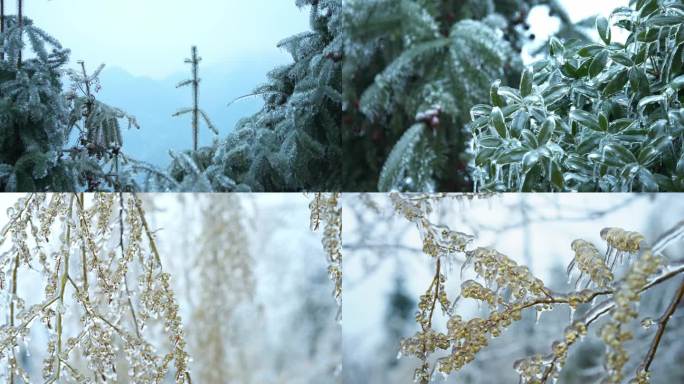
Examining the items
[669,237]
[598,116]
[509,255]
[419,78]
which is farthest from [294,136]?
[669,237]

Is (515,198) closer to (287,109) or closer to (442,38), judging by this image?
(442,38)

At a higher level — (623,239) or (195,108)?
(195,108)

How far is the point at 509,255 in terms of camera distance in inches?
62.3

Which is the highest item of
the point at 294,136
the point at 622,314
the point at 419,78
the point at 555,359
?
the point at 419,78

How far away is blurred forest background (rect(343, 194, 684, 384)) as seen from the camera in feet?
5.08

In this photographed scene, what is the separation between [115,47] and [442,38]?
815mm

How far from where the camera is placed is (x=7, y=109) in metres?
1.73

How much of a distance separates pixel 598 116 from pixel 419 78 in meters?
0.43

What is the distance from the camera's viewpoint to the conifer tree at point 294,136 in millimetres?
1700

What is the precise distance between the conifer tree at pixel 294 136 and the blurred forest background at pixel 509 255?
0.15 meters

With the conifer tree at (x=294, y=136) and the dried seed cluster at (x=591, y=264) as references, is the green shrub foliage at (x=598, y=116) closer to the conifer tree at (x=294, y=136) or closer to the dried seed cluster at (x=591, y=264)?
the dried seed cluster at (x=591, y=264)

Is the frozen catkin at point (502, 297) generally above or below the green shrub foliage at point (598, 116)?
below

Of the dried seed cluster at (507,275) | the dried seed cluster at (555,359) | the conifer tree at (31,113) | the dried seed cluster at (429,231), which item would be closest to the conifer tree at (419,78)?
the dried seed cluster at (429,231)

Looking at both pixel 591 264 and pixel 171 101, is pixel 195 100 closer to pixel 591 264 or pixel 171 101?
pixel 171 101
